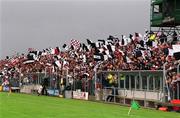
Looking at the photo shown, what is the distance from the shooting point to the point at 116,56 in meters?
40.2

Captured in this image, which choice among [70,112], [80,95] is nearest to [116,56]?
[80,95]

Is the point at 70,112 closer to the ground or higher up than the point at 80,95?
closer to the ground

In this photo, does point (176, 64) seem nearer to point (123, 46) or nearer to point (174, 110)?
point (174, 110)

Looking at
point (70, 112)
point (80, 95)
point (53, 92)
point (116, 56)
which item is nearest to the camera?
point (70, 112)

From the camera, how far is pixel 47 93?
5288 cm

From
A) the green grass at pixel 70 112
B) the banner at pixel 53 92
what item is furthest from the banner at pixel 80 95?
the green grass at pixel 70 112

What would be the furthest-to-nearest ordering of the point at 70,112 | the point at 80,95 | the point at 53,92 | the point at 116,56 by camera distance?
1. the point at 53,92
2. the point at 80,95
3. the point at 116,56
4. the point at 70,112

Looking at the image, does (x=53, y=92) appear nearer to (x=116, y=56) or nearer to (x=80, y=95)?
(x=80, y=95)

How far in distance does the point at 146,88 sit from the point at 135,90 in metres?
1.64

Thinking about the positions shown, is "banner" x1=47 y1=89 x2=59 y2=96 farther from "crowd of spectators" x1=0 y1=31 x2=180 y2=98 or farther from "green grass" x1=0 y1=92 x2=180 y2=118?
"green grass" x1=0 y1=92 x2=180 y2=118

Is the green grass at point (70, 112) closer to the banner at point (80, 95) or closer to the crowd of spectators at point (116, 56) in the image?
the crowd of spectators at point (116, 56)

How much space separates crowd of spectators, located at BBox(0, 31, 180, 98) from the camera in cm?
3225

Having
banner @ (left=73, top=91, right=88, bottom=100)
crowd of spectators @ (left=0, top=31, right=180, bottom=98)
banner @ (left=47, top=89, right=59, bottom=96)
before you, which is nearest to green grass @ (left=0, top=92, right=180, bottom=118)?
crowd of spectators @ (left=0, top=31, right=180, bottom=98)

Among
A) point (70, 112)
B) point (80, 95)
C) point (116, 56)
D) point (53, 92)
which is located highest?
point (116, 56)
